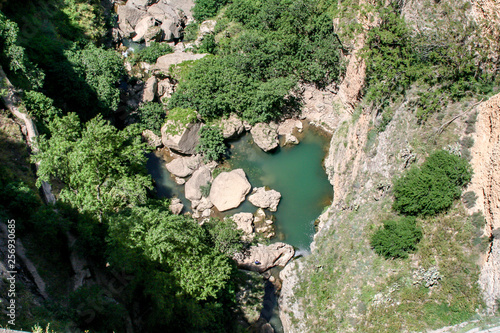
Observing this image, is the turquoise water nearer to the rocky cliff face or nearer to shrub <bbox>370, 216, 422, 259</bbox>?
shrub <bbox>370, 216, 422, 259</bbox>

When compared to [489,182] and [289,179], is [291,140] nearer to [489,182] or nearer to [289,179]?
[289,179]

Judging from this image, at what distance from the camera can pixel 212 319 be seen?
19406 mm

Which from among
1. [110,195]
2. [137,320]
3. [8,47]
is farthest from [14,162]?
[137,320]

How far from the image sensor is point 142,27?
3775 centimetres

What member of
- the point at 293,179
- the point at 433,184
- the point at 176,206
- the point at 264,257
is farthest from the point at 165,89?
the point at 433,184

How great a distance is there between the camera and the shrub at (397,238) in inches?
721

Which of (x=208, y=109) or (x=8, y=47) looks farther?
(x=208, y=109)

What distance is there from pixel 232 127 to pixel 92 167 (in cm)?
→ 1371

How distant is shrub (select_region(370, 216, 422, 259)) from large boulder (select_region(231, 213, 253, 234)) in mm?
9730

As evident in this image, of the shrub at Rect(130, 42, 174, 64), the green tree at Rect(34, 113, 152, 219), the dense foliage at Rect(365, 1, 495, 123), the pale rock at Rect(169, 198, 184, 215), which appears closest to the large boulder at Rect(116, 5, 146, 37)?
the shrub at Rect(130, 42, 174, 64)

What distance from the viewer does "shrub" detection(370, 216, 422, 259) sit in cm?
1831

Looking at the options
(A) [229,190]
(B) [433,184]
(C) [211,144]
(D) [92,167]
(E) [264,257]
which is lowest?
(E) [264,257]

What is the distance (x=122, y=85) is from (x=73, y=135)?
577 inches

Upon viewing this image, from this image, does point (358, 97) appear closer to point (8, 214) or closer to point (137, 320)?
point (137, 320)
